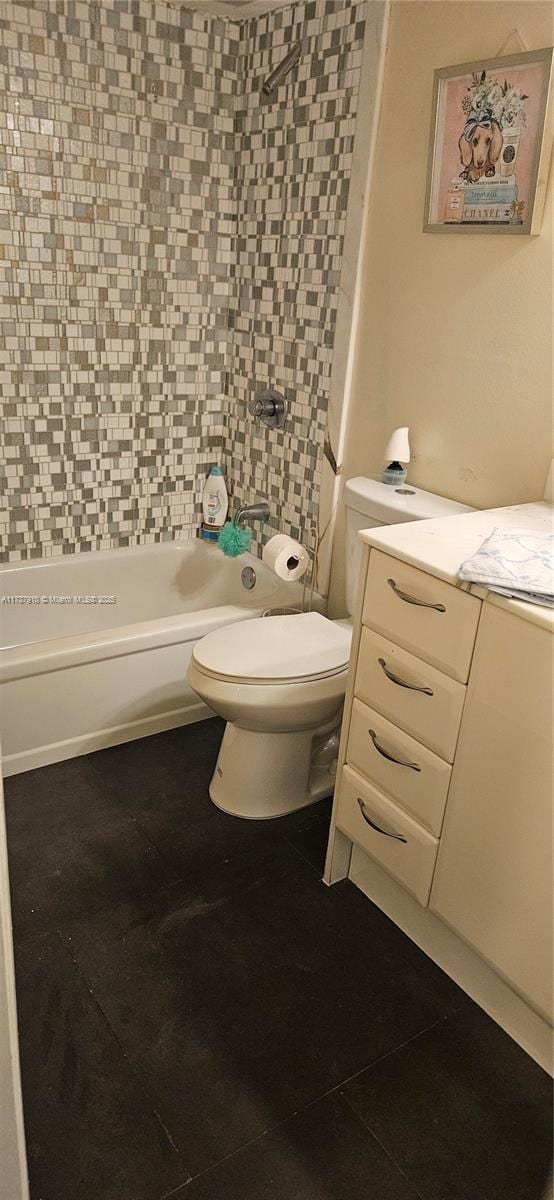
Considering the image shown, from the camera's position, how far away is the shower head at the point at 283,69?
2285 mm

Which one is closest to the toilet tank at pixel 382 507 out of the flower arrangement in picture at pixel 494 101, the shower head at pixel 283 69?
the flower arrangement in picture at pixel 494 101

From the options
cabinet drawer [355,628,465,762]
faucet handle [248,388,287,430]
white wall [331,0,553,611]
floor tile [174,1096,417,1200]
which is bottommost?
floor tile [174,1096,417,1200]

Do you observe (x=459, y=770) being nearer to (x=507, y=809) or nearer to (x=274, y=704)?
(x=507, y=809)

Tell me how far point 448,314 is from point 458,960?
58.2 inches

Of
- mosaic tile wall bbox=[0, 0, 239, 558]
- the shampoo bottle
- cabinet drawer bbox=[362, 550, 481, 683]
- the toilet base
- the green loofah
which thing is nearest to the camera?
cabinet drawer bbox=[362, 550, 481, 683]

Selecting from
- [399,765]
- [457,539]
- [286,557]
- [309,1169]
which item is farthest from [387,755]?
[286,557]

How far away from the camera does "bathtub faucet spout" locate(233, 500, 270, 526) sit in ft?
8.72

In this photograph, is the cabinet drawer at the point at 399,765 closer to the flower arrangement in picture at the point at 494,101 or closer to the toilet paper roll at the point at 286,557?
the toilet paper roll at the point at 286,557

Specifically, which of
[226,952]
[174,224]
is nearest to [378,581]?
[226,952]

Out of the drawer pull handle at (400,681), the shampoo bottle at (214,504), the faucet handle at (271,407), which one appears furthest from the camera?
the shampoo bottle at (214,504)

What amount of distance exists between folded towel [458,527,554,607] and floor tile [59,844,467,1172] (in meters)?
0.91

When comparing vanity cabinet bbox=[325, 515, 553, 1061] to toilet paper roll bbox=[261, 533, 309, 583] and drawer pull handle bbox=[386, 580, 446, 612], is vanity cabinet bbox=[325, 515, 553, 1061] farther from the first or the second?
toilet paper roll bbox=[261, 533, 309, 583]

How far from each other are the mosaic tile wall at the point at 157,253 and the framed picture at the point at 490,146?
394 millimetres

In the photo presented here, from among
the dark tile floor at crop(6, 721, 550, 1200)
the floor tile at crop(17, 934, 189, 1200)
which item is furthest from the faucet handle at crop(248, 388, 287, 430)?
the floor tile at crop(17, 934, 189, 1200)
